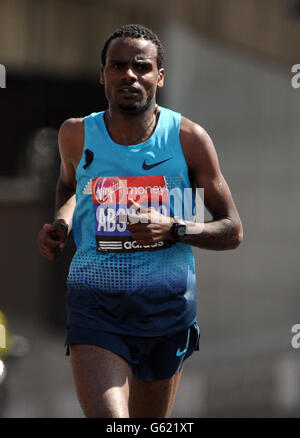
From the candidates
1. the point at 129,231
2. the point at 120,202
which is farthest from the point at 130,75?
the point at 129,231

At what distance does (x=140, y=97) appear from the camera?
373cm

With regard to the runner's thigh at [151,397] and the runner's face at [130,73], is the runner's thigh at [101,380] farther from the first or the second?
the runner's face at [130,73]

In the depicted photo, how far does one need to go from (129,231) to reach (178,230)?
219 millimetres

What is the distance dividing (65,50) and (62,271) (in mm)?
2519

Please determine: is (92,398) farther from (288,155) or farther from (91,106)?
(288,155)

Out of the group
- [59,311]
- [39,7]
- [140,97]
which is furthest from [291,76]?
[140,97]

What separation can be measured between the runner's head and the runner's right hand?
577 millimetres

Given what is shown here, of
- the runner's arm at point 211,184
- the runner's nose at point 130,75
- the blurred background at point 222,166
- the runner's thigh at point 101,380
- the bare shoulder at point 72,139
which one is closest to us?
the runner's thigh at point 101,380

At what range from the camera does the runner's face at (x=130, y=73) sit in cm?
370

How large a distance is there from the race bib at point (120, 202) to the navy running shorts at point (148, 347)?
15.0 inches

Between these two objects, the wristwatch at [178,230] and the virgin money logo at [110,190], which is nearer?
the wristwatch at [178,230]

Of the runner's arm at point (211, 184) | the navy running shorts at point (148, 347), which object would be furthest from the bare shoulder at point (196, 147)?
the navy running shorts at point (148, 347)

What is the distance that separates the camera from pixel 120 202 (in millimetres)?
3746

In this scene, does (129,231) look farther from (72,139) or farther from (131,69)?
(131,69)
